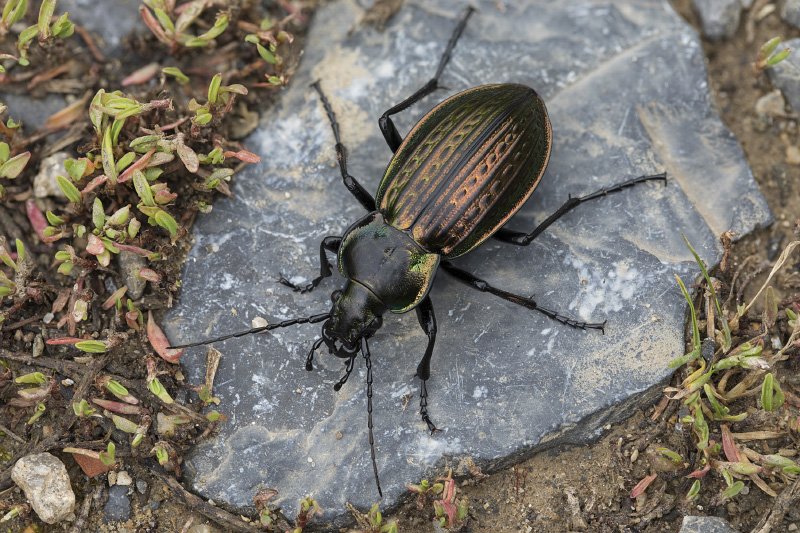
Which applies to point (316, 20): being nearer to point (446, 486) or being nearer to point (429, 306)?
point (429, 306)

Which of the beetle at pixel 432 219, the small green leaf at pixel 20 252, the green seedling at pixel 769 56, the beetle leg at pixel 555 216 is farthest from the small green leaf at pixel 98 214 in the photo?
the green seedling at pixel 769 56

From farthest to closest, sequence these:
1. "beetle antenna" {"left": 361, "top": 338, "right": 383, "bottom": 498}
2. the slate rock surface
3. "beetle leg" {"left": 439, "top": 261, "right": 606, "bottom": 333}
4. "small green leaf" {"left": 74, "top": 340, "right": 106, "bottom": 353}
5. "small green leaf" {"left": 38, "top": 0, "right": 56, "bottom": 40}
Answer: the slate rock surface
"small green leaf" {"left": 38, "top": 0, "right": 56, "bottom": 40}
"beetle leg" {"left": 439, "top": 261, "right": 606, "bottom": 333}
"small green leaf" {"left": 74, "top": 340, "right": 106, "bottom": 353}
"beetle antenna" {"left": 361, "top": 338, "right": 383, "bottom": 498}

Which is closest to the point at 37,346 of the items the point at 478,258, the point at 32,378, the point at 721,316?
the point at 32,378

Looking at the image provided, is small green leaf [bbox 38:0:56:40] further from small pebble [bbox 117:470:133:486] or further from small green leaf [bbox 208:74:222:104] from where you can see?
small pebble [bbox 117:470:133:486]

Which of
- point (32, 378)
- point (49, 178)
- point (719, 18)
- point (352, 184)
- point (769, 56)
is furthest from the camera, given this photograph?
point (719, 18)

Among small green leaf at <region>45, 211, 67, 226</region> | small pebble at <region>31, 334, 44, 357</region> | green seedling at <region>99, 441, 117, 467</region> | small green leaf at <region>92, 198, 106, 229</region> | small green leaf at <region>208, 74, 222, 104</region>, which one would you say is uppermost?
small green leaf at <region>208, 74, 222, 104</region>

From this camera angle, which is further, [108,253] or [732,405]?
[108,253]

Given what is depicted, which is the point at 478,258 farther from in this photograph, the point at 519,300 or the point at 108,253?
the point at 108,253

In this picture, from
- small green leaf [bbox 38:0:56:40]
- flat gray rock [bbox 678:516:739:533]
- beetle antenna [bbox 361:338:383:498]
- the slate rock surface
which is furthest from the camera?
the slate rock surface

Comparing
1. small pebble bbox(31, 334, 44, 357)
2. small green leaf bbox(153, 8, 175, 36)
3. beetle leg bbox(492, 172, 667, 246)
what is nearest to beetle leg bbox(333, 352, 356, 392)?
beetle leg bbox(492, 172, 667, 246)

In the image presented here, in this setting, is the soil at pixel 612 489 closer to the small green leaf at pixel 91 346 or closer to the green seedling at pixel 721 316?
the green seedling at pixel 721 316
